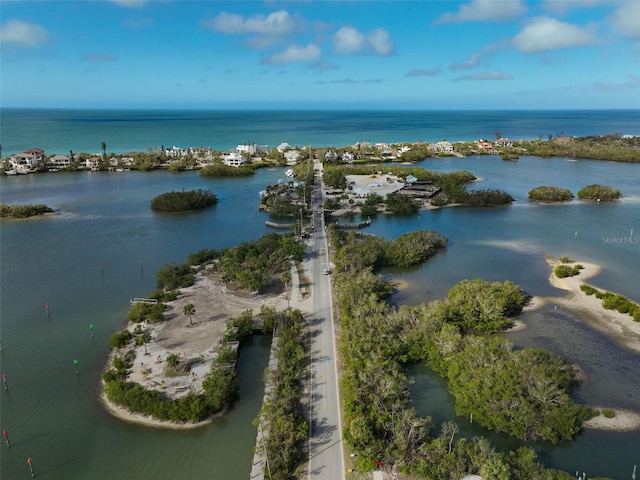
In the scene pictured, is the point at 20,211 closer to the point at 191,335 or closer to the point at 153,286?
the point at 153,286

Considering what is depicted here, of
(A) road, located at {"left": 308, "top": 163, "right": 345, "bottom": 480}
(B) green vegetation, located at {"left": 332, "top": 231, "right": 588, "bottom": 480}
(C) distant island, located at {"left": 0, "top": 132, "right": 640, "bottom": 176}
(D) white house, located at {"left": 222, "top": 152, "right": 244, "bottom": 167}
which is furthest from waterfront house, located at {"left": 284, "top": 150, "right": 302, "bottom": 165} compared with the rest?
(B) green vegetation, located at {"left": 332, "top": 231, "right": 588, "bottom": 480}

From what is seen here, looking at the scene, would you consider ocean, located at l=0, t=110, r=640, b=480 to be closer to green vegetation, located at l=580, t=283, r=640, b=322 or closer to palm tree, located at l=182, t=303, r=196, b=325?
green vegetation, located at l=580, t=283, r=640, b=322

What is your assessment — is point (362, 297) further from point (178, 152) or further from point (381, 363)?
point (178, 152)

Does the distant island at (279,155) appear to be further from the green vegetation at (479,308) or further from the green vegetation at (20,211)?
the green vegetation at (479,308)

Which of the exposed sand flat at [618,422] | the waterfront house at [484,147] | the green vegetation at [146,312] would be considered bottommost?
the exposed sand flat at [618,422]

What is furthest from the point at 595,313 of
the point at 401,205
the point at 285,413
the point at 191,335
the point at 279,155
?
the point at 279,155

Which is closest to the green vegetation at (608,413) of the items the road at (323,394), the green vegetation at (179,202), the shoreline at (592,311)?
the shoreline at (592,311)
